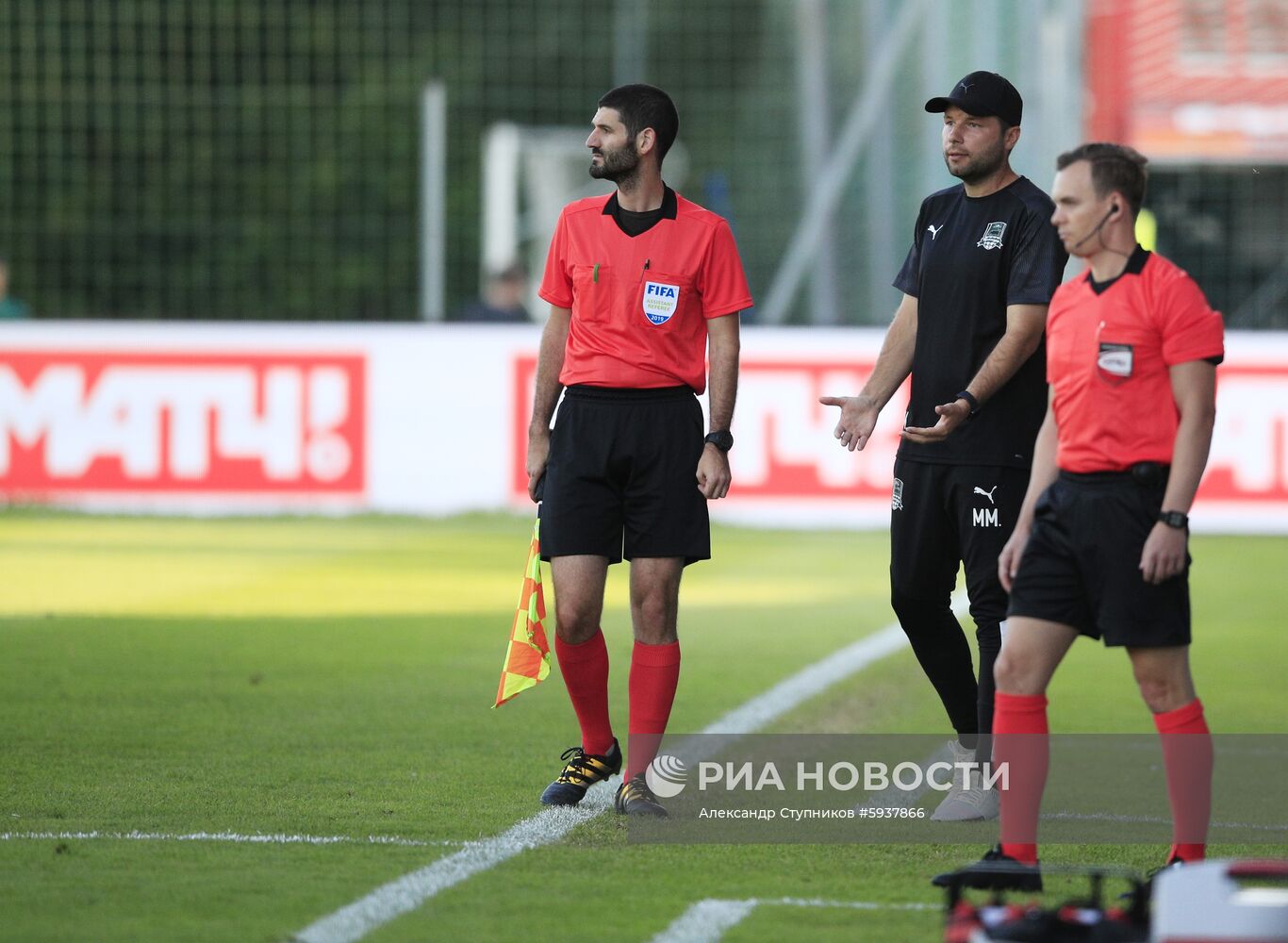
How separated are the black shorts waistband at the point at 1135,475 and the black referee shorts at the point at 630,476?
1415 mm

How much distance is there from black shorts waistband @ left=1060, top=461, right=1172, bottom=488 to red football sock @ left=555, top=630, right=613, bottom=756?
6.06 feet

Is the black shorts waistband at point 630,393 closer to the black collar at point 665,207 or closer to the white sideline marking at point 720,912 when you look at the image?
the black collar at point 665,207

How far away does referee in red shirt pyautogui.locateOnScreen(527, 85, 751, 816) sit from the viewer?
6.41 metres

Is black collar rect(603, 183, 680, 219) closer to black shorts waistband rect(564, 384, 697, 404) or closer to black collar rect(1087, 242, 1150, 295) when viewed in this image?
black shorts waistband rect(564, 384, 697, 404)

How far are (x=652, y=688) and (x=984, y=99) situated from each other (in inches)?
74.4

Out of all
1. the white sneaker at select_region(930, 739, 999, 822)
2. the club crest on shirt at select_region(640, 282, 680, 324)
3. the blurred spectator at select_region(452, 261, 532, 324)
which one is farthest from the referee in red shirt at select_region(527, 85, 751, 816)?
the blurred spectator at select_region(452, 261, 532, 324)

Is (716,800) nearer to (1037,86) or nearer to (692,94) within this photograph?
(1037,86)

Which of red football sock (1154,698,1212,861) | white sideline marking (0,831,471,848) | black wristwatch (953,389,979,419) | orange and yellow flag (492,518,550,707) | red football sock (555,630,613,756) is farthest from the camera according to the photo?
orange and yellow flag (492,518,550,707)

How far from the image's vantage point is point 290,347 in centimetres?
1781

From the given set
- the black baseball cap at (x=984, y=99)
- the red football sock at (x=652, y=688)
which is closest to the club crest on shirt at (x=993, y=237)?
the black baseball cap at (x=984, y=99)

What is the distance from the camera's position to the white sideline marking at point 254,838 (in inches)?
227

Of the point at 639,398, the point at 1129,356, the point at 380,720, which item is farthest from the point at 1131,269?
the point at 380,720

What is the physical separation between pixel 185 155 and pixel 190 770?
23.0 meters

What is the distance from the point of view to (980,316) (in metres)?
6.36
